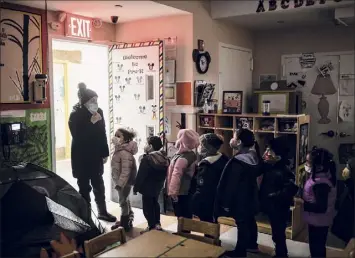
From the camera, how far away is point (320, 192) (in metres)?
3.10

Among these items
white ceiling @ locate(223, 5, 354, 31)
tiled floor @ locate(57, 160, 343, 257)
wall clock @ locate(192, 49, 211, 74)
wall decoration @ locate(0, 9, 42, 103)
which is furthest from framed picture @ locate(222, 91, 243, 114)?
wall decoration @ locate(0, 9, 42, 103)

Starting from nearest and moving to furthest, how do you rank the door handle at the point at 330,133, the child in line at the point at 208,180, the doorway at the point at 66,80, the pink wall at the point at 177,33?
the child in line at the point at 208,180
the pink wall at the point at 177,33
the door handle at the point at 330,133
the doorway at the point at 66,80

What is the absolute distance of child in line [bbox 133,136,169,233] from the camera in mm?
3756

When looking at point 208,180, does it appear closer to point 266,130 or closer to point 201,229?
point 201,229

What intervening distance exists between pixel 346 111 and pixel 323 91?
0.40 metres

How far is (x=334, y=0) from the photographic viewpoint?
4008 mm

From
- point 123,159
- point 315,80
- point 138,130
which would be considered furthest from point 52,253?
point 315,80

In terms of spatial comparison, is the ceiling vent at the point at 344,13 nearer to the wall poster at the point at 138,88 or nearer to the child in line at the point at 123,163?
the wall poster at the point at 138,88

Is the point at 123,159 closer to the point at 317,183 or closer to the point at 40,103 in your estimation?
the point at 40,103

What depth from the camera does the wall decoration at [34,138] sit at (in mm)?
3867

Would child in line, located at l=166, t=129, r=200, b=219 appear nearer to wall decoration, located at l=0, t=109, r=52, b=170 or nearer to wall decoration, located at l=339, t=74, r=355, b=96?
wall decoration, located at l=0, t=109, r=52, b=170

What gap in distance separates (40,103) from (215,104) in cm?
210

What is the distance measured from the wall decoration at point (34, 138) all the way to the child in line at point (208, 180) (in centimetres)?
167

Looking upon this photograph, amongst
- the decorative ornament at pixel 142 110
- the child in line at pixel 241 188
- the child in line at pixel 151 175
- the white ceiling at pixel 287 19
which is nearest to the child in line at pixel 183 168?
the child in line at pixel 151 175
